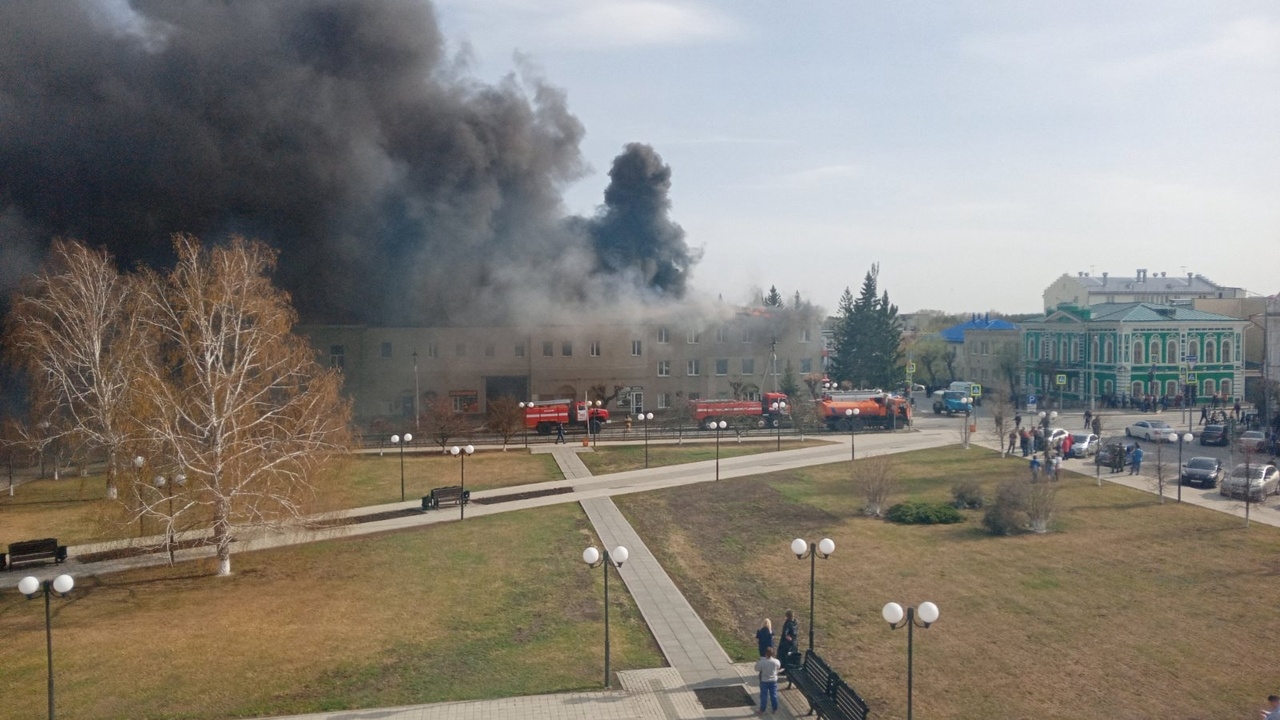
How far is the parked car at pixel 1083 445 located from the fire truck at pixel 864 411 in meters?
10.7

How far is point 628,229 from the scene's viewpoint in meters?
55.2

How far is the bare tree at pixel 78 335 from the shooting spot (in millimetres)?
26234

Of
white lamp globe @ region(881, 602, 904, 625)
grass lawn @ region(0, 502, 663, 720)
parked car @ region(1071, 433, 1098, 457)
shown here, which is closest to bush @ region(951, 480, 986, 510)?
parked car @ region(1071, 433, 1098, 457)

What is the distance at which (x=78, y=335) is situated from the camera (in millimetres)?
26875

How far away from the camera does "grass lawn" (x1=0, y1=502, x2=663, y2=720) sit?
12844 millimetres

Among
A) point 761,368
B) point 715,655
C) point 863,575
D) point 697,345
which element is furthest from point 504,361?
point 715,655

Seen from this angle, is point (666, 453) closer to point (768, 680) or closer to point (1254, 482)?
point (1254, 482)

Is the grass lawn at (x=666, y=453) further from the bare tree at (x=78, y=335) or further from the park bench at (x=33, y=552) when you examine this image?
the park bench at (x=33, y=552)

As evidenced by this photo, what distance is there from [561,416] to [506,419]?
3.94 metres

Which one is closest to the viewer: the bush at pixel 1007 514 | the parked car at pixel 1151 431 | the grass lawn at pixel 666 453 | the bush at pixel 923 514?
the bush at pixel 1007 514

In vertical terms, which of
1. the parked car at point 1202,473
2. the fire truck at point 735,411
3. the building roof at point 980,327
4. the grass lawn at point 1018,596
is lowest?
the grass lawn at point 1018,596

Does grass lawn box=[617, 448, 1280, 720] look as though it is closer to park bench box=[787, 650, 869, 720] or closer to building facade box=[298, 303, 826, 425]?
park bench box=[787, 650, 869, 720]

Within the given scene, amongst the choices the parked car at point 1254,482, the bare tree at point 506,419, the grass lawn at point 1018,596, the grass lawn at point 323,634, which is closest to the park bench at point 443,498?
the grass lawn at point 323,634

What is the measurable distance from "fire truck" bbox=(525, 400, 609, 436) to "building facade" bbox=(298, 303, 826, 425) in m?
4.93
